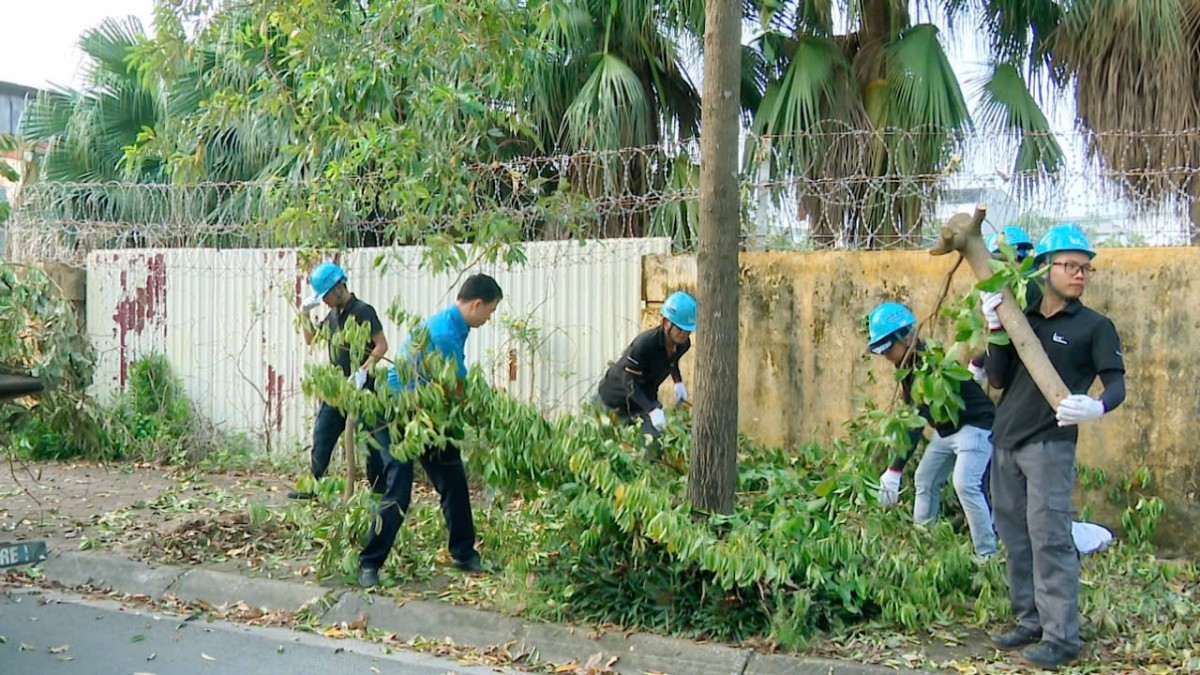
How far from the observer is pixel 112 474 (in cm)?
955

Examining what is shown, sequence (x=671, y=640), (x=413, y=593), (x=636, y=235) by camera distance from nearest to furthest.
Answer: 1. (x=671, y=640)
2. (x=413, y=593)
3. (x=636, y=235)

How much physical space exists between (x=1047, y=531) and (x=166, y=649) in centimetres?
402

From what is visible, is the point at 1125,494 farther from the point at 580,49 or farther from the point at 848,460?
the point at 580,49

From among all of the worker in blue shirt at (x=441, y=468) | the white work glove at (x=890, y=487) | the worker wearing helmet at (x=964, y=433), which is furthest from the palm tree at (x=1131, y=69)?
the worker in blue shirt at (x=441, y=468)

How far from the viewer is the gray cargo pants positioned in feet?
15.7

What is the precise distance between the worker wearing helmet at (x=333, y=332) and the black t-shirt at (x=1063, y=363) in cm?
341

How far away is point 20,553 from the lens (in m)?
4.89

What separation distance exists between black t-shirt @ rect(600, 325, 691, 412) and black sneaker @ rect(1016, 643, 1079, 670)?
272cm

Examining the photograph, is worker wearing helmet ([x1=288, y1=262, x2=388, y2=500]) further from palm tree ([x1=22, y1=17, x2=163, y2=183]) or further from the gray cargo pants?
palm tree ([x1=22, y1=17, x2=163, y2=183])

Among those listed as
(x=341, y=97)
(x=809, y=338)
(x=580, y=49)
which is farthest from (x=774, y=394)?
(x=580, y=49)

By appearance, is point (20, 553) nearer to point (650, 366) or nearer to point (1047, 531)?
point (650, 366)

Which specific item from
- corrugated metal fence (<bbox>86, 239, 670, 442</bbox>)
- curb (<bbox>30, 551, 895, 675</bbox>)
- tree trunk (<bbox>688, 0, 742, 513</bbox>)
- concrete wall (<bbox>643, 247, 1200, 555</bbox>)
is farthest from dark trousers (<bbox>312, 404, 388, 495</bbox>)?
tree trunk (<bbox>688, 0, 742, 513</bbox>)

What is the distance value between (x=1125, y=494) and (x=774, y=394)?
218cm

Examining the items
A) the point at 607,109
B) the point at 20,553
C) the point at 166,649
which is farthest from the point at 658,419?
the point at 607,109
